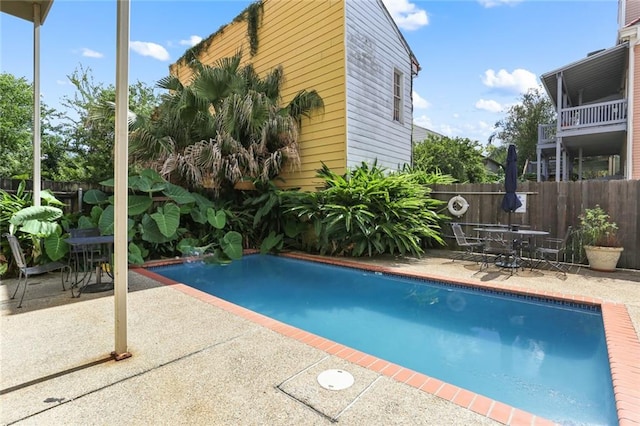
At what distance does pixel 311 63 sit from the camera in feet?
30.2

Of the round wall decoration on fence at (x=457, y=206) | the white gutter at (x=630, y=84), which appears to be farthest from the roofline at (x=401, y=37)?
the white gutter at (x=630, y=84)

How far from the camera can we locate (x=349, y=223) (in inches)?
285

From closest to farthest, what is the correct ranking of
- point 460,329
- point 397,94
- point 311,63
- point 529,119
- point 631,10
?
point 460,329, point 311,63, point 397,94, point 631,10, point 529,119

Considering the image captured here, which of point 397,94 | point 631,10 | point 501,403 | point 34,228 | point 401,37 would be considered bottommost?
point 501,403

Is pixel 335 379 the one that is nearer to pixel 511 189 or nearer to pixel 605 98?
pixel 511 189

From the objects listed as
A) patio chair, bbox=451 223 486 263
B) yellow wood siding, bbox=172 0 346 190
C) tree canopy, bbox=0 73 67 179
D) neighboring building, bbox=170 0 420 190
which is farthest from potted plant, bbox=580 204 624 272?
tree canopy, bbox=0 73 67 179

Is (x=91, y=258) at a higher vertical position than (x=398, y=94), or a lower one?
lower

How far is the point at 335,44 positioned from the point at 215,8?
515 cm

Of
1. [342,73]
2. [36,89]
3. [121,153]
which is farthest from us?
[342,73]

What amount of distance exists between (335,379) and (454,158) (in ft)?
45.8

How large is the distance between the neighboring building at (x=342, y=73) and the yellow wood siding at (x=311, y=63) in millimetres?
24

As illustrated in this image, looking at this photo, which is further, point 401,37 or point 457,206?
point 401,37

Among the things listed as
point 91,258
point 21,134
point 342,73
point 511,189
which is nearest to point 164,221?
point 91,258

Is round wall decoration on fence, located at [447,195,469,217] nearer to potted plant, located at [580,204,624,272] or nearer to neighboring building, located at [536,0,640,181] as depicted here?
potted plant, located at [580,204,624,272]
